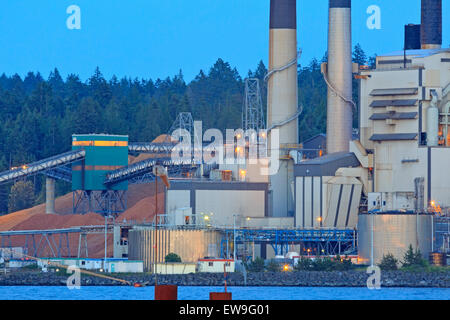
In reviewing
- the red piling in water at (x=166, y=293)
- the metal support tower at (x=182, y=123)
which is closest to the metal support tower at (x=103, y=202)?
the metal support tower at (x=182, y=123)

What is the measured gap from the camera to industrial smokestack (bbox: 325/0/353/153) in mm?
99750

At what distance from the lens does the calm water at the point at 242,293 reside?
71500 millimetres

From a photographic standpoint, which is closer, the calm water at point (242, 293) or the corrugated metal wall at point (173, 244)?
the calm water at point (242, 293)

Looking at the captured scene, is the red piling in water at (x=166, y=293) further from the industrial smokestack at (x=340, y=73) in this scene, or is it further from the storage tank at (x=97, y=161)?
the storage tank at (x=97, y=161)

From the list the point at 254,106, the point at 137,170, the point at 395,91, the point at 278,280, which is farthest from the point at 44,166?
the point at 278,280

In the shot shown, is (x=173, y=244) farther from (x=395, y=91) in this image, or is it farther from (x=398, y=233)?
(x=395, y=91)

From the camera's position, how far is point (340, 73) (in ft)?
328

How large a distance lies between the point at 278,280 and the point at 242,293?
341 inches

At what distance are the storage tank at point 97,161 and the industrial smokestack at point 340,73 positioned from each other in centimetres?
2564

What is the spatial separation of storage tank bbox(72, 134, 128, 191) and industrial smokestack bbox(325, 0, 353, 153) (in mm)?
25642

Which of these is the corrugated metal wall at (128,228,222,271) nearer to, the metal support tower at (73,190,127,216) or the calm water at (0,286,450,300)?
the calm water at (0,286,450,300)

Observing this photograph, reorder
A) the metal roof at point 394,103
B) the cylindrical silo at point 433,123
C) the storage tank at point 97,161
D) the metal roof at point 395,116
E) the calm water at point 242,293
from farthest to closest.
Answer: the storage tank at point 97,161, the metal roof at point 395,116, the metal roof at point 394,103, the cylindrical silo at point 433,123, the calm water at point 242,293

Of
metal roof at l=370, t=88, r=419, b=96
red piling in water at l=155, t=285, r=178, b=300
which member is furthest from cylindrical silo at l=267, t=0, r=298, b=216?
red piling in water at l=155, t=285, r=178, b=300
